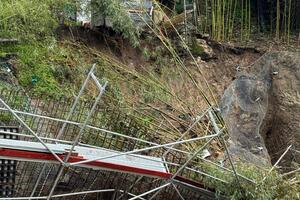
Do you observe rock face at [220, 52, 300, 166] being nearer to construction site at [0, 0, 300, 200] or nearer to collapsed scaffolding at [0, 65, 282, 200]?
construction site at [0, 0, 300, 200]

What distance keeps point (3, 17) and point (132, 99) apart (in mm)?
1488

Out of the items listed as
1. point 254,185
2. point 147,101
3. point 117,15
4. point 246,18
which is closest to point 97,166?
point 254,185

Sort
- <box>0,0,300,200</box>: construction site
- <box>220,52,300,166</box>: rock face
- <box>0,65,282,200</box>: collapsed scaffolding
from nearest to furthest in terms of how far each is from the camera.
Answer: <box>0,65,282,200</box>: collapsed scaffolding → <box>0,0,300,200</box>: construction site → <box>220,52,300,166</box>: rock face

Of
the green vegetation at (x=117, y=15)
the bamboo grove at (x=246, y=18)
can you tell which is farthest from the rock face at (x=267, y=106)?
the bamboo grove at (x=246, y=18)

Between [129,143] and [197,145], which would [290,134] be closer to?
[197,145]

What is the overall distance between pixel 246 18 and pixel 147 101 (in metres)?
2.89

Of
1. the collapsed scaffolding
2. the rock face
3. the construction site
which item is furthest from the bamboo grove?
the collapsed scaffolding

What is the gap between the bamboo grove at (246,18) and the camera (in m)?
7.90

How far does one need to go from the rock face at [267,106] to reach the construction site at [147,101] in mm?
13

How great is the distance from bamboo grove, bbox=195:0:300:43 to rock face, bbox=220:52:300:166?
56.1 inches

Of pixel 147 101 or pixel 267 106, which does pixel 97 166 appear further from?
pixel 267 106

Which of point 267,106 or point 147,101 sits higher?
point 147,101

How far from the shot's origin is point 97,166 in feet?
11.8

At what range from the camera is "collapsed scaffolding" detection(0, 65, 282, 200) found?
11.3 feet
